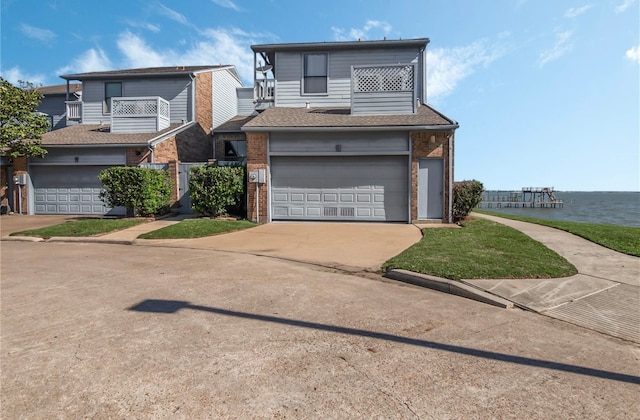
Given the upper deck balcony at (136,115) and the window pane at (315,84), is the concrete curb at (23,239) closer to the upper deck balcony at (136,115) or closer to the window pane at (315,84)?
the upper deck balcony at (136,115)

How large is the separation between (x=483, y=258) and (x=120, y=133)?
54.3ft

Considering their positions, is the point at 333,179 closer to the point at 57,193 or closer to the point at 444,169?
the point at 444,169

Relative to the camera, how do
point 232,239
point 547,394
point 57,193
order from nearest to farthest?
point 547,394, point 232,239, point 57,193

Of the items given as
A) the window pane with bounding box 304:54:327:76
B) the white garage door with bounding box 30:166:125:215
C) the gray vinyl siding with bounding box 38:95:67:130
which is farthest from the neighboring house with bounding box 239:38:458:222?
the gray vinyl siding with bounding box 38:95:67:130

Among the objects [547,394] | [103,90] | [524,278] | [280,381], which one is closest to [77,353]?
[280,381]

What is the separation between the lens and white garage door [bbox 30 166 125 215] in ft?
50.1

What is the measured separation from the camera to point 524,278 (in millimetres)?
5176

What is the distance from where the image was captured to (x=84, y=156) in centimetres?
1506

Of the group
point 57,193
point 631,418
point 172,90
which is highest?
point 172,90

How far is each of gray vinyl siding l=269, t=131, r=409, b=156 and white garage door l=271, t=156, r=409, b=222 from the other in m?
0.31

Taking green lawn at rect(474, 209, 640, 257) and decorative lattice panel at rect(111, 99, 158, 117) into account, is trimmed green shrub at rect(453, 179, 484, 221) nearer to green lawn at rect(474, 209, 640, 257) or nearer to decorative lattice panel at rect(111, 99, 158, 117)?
green lawn at rect(474, 209, 640, 257)

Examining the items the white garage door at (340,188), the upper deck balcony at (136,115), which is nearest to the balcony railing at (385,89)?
the white garage door at (340,188)

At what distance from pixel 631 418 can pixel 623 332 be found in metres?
1.73

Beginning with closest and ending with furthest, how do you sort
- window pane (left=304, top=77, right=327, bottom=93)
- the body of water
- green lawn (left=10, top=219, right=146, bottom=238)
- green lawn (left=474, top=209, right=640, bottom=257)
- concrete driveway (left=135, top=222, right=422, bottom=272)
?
concrete driveway (left=135, top=222, right=422, bottom=272), green lawn (left=474, top=209, right=640, bottom=257), green lawn (left=10, top=219, right=146, bottom=238), window pane (left=304, top=77, right=327, bottom=93), the body of water
